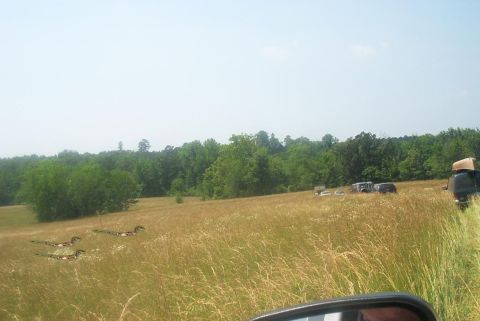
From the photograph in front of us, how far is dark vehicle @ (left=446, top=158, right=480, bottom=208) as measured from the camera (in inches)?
493

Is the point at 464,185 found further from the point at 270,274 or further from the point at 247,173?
the point at 247,173

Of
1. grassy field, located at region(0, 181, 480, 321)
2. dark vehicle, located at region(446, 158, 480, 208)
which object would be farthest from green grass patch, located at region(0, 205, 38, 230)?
dark vehicle, located at region(446, 158, 480, 208)

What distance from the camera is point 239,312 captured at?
4328 millimetres

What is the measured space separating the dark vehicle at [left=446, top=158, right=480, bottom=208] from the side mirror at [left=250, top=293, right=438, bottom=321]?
11.7m

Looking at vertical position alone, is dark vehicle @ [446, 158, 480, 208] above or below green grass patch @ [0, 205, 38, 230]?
above

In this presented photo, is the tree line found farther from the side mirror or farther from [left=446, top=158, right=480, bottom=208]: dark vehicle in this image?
the side mirror

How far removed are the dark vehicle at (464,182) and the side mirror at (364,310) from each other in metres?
11.7

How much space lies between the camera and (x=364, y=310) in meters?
1.61

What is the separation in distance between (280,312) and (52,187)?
8492cm

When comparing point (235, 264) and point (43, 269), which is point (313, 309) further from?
point (43, 269)

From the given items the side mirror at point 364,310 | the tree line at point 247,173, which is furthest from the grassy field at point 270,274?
the tree line at point 247,173

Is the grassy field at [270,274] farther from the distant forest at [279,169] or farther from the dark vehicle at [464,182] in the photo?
the distant forest at [279,169]

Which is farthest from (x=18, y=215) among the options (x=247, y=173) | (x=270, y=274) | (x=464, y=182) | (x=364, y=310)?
(x=364, y=310)

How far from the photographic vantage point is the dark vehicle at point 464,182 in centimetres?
1252
